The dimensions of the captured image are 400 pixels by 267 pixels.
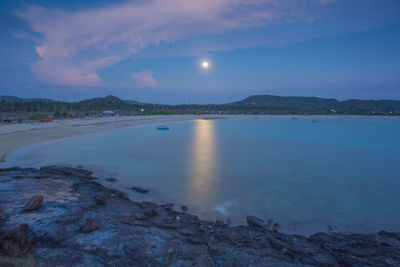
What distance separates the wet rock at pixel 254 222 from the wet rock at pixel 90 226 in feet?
11.7

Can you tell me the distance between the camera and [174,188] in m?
8.83

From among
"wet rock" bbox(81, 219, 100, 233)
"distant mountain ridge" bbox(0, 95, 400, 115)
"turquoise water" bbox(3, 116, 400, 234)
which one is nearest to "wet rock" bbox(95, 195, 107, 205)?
"turquoise water" bbox(3, 116, 400, 234)

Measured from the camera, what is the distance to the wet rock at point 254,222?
5.67 metres

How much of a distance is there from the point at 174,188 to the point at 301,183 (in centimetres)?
574

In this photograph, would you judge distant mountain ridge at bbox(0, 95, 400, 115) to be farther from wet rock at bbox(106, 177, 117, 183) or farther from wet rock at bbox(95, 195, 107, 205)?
wet rock at bbox(95, 195, 107, 205)

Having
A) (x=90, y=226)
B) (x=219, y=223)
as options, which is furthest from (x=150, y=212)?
(x=219, y=223)

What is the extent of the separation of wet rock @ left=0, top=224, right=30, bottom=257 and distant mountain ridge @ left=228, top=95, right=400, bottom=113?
103 metres

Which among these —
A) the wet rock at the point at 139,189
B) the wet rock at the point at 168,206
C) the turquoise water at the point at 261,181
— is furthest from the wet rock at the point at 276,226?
the wet rock at the point at 139,189

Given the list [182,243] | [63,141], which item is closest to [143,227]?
[182,243]

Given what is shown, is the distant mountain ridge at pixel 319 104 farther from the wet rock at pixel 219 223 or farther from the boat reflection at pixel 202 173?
the wet rock at pixel 219 223

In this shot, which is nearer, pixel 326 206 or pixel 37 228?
pixel 37 228

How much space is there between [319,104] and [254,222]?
5451 inches

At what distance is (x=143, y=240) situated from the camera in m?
4.23

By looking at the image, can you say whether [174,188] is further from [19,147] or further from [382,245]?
[19,147]
